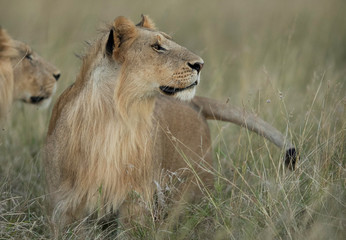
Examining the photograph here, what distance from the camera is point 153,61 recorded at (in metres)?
3.88

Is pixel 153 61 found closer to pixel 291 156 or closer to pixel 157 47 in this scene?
pixel 157 47

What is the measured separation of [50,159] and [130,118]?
0.62 meters

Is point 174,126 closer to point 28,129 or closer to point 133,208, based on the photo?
point 133,208

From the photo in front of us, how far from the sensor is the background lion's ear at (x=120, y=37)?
3.85 m

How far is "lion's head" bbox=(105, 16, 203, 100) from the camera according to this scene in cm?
380

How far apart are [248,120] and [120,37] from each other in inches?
52.7

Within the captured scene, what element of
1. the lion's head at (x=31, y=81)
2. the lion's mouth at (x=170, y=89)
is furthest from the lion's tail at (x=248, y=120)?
the lion's head at (x=31, y=81)

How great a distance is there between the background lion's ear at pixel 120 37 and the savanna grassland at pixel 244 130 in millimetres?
611

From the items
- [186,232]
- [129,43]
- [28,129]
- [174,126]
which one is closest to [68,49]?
[28,129]

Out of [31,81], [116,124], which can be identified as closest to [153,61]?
[116,124]

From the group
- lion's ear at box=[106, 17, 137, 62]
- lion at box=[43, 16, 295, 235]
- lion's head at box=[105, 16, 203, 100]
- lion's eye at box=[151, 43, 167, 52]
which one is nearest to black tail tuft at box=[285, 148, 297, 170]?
lion at box=[43, 16, 295, 235]

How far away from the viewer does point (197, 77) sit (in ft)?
12.5

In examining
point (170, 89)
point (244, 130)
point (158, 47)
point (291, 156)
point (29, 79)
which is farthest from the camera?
point (29, 79)

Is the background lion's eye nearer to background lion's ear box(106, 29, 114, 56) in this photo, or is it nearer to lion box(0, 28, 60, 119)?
background lion's ear box(106, 29, 114, 56)
